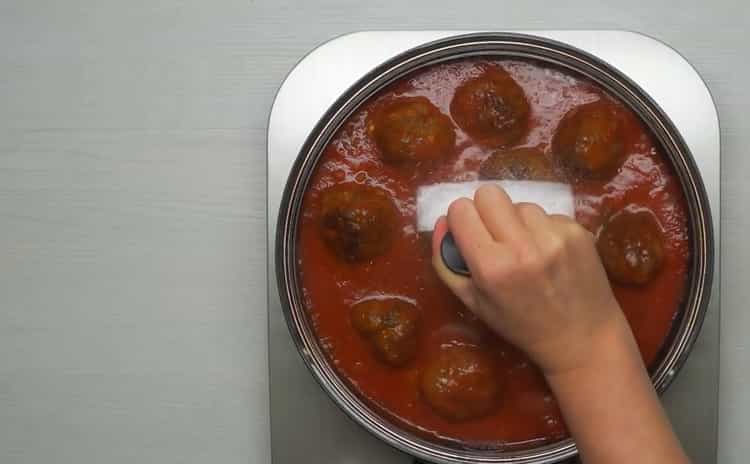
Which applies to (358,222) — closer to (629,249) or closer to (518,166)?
(518,166)

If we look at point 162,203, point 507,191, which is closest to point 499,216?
point 507,191

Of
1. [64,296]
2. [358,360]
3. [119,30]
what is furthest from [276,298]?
[119,30]

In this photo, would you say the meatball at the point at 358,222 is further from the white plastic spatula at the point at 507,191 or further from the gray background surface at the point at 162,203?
the gray background surface at the point at 162,203

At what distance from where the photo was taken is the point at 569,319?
62 cm

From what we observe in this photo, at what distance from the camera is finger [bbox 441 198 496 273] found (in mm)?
613

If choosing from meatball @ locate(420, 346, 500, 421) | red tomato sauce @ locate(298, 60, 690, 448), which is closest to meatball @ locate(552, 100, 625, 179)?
red tomato sauce @ locate(298, 60, 690, 448)

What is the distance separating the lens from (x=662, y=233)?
770mm

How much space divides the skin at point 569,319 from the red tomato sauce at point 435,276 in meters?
0.13

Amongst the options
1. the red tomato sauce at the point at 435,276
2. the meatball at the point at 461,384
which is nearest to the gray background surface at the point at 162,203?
the red tomato sauce at the point at 435,276

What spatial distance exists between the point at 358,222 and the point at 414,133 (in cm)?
11

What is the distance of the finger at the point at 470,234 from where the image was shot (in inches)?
24.1

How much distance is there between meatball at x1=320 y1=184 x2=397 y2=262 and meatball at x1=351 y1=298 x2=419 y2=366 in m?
0.05

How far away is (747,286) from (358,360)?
1.56 feet

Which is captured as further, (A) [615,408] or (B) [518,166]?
(B) [518,166]
